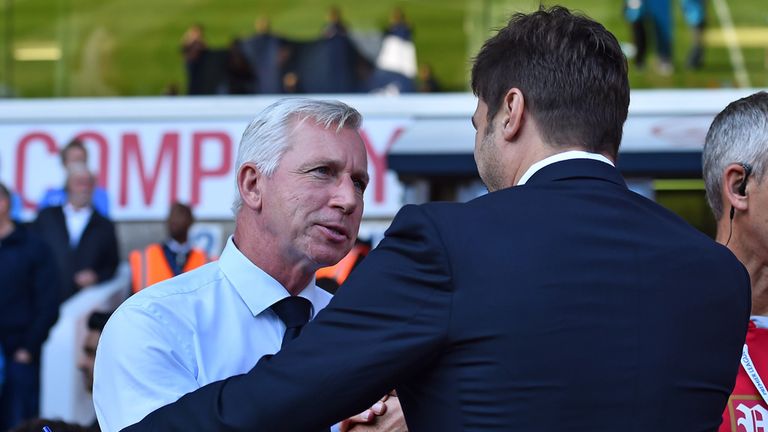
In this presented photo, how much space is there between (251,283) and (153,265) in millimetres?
5759

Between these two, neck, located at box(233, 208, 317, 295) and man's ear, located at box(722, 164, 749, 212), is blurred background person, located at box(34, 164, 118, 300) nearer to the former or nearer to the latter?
neck, located at box(233, 208, 317, 295)

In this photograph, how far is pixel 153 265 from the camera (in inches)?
308

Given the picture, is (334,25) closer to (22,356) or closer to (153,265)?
(153,265)

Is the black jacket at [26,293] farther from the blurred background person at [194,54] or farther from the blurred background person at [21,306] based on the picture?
the blurred background person at [194,54]

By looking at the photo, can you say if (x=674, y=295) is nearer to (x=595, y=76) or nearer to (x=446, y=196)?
(x=595, y=76)

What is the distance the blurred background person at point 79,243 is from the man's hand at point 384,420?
6.44 m

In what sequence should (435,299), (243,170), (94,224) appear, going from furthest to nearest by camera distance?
(94,224)
(243,170)
(435,299)

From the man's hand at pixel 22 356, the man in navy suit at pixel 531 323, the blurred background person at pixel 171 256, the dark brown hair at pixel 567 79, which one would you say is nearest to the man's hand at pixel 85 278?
the blurred background person at pixel 171 256

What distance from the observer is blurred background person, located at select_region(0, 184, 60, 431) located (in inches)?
298

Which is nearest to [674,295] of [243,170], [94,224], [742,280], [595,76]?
[742,280]

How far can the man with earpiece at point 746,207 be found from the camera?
2330mm

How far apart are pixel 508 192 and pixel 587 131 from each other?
0.53ft

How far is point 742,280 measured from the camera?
71.9 inches

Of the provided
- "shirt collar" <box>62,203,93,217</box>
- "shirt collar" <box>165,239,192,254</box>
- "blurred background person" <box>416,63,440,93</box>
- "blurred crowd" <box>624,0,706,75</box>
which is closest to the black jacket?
"shirt collar" <box>62,203,93,217</box>
